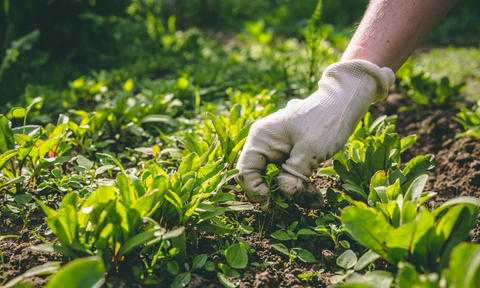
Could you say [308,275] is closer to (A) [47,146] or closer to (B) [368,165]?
(B) [368,165]

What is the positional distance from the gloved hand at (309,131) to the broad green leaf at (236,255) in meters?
0.27

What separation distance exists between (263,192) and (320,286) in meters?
0.44

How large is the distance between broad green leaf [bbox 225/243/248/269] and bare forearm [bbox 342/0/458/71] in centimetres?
105

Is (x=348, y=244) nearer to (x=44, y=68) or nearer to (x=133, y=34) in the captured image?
(x=44, y=68)

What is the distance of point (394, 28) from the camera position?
1460mm

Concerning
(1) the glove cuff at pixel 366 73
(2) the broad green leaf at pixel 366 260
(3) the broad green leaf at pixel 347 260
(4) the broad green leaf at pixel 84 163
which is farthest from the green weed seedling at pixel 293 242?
(4) the broad green leaf at pixel 84 163

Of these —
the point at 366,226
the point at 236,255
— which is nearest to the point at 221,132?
the point at 236,255

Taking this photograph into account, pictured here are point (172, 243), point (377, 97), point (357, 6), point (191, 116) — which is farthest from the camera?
point (357, 6)

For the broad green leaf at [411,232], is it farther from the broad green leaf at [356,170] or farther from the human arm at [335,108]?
the broad green leaf at [356,170]

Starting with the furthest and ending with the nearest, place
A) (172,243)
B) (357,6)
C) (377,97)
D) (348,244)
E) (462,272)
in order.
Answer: (357,6), (377,97), (348,244), (172,243), (462,272)

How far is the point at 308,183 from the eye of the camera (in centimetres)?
146

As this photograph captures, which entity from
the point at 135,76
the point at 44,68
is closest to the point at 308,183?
the point at 135,76

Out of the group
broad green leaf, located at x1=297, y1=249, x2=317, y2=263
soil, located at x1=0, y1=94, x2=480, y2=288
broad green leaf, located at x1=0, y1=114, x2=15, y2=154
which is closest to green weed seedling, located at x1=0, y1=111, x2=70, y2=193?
broad green leaf, located at x1=0, y1=114, x2=15, y2=154

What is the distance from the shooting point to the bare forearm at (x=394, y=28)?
4.74ft
